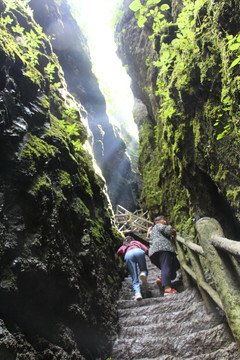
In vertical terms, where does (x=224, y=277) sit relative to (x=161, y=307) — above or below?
above

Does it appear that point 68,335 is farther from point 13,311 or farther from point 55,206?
point 55,206

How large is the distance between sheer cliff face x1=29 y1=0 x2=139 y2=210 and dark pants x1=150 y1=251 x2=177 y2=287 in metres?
9.40

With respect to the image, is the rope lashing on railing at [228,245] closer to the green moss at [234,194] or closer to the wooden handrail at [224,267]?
the wooden handrail at [224,267]

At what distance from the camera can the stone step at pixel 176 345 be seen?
98.0 inches

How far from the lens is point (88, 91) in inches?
783

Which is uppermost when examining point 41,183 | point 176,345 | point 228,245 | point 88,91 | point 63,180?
point 88,91

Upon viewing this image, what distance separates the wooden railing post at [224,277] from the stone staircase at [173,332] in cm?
36

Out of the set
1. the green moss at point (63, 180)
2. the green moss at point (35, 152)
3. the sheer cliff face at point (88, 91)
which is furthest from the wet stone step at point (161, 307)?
the sheer cliff face at point (88, 91)

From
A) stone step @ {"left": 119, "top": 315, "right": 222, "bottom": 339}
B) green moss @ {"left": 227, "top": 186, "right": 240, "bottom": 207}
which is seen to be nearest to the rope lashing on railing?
stone step @ {"left": 119, "top": 315, "right": 222, "bottom": 339}

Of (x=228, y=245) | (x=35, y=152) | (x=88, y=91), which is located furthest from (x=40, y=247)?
(x=88, y=91)

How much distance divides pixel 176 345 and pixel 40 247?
6.93 ft

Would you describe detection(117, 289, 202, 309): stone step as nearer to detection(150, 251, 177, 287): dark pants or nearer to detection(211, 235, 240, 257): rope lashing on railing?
detection(150, 251, 177, 287): dark pants

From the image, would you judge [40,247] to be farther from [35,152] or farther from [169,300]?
[169,300]

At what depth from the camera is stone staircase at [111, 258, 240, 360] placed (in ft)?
8.15
